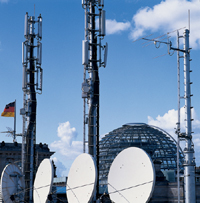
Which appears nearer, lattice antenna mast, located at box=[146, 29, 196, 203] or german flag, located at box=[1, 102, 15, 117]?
lattice antenna mast, located at box=[146, 29, 196, 203]

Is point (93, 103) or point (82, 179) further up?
point (93, 103)

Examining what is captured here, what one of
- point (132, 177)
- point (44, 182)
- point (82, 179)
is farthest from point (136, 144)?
point (132, 177)

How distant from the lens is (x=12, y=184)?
5341cm

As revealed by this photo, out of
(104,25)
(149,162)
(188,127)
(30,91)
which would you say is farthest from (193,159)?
(30,91)

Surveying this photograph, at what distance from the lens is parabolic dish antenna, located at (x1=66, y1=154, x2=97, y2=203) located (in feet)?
121

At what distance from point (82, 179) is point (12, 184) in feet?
57.4

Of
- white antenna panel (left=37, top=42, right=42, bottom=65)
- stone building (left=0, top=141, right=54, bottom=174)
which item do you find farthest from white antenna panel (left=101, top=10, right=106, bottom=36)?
stone building (left=0, top=141, right=54, bottom=174)

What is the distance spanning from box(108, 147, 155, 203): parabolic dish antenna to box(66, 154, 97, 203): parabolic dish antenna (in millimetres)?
1605

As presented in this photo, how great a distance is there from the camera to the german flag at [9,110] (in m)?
87.7

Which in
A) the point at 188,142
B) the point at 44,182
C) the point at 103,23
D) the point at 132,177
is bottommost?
the point at 44,182

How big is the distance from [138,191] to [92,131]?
36.0ft

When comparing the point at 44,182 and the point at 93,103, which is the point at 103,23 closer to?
the point at 93,103

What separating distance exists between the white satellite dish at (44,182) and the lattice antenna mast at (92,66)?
167 inches

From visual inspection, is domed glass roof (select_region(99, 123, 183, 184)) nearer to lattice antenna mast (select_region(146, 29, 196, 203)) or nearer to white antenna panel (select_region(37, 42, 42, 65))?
white antenna panel (select_region(37, 42, 42, 65))
